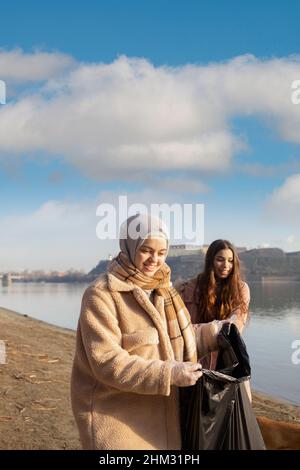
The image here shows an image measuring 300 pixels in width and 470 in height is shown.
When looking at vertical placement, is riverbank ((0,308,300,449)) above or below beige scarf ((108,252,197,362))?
below

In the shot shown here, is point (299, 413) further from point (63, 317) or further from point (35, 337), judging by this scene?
point (63, 317)

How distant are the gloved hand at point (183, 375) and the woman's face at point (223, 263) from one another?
2.15m

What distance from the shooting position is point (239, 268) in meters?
4.54

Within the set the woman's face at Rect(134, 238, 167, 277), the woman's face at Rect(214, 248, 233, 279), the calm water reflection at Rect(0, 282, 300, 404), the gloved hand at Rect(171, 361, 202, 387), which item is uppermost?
the woman's face at Rect(134, 238, 167, 277)

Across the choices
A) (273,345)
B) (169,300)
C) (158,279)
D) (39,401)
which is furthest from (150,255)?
(273,345)

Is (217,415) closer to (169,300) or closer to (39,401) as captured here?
(169,300)

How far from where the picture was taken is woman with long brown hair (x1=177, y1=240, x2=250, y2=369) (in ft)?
14.3

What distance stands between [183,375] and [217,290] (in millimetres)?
2174

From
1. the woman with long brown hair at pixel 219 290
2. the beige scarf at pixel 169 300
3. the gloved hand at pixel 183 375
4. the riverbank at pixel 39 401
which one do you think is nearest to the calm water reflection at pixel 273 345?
Answer: the riverbank at pixel 39 401

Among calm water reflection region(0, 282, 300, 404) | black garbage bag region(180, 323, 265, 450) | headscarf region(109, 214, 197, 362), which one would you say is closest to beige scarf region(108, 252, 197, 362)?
headscarf region(109, 214, 197, 362)

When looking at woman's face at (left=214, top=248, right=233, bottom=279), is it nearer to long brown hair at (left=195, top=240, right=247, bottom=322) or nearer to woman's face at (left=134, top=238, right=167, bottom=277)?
long brown hair at (left=195, top=240, right=247, bottom=322)

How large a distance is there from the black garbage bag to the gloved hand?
0.43 feet

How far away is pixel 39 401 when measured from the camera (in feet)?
18.5
